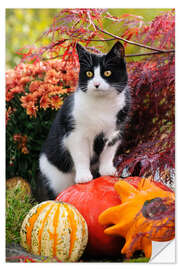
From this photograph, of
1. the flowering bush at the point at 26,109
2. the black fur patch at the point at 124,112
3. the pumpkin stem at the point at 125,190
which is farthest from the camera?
the flowering bush at the point at 26,109

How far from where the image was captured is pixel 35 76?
6.23ft

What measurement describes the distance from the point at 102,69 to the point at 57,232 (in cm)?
67

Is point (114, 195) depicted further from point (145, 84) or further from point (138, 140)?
point (145, 84)

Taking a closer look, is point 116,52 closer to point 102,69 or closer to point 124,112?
point 102,69

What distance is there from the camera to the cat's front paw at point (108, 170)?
58.7 inches

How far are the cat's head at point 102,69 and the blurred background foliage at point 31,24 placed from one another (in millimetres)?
164

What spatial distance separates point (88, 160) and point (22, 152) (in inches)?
23.0

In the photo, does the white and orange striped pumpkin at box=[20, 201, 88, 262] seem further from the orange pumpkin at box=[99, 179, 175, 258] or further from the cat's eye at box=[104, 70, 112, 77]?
the cat's eye at box=[104, 70, 112, 77]

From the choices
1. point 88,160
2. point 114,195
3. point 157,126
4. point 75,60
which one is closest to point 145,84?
point 157,126

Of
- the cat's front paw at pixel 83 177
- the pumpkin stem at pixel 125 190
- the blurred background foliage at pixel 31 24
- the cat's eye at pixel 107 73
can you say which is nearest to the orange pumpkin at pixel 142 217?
the pumpkin stem at pixel 125 190

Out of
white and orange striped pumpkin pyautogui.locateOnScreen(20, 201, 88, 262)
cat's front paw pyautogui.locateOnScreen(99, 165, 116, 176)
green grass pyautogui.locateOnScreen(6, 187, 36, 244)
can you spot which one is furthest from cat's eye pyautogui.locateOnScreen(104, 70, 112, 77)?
green grass pyautogui.locateOnScreen(6, 187, 36, 244)

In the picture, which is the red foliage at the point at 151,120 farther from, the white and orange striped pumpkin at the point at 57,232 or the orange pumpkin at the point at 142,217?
the white and orange striped pumpkin at the point at 57,232

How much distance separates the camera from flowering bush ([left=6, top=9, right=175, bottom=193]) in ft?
4.24
